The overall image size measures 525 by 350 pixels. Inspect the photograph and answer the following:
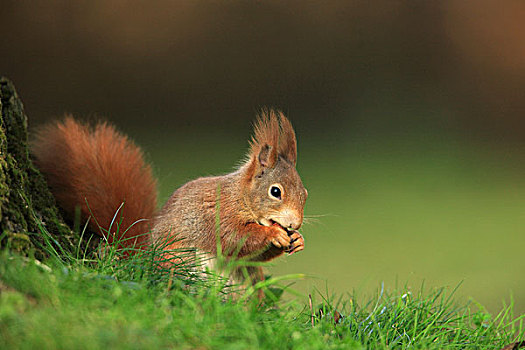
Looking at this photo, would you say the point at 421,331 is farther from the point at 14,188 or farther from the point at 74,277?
the point at 14,188

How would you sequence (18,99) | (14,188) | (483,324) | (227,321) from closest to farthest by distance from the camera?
1. (227,321)
2. (14,188)
3. (483,324)
4. (18,99)

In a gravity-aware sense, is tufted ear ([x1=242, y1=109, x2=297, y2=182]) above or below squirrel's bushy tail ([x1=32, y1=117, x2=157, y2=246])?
above

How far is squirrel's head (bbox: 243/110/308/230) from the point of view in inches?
55.0

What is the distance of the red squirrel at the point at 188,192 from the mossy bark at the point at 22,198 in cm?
9

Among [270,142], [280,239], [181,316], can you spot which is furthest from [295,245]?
[181,316]

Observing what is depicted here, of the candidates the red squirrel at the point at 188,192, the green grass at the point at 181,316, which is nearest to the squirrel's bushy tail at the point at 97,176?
the red squirrel at the point at 188,192

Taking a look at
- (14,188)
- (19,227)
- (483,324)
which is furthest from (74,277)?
(483,324)

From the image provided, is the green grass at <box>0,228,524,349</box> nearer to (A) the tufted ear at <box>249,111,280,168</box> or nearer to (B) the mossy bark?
(B) the mossy bark

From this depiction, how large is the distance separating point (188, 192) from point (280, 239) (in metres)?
0.32

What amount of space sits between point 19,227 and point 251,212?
575 millimetres

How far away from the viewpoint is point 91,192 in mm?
1493

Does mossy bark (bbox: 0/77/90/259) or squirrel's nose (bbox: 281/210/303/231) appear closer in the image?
mossy bark (bbox: 0/77/90/259)

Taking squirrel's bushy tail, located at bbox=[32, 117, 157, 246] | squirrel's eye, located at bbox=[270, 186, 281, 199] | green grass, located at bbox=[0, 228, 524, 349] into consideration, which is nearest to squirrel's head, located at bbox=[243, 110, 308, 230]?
squirrel's eye, located at bbox=[270, 186, 281, 199]

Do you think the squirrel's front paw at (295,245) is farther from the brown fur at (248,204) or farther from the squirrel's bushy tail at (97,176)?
the squirrel's bushy tail at (97,176)
